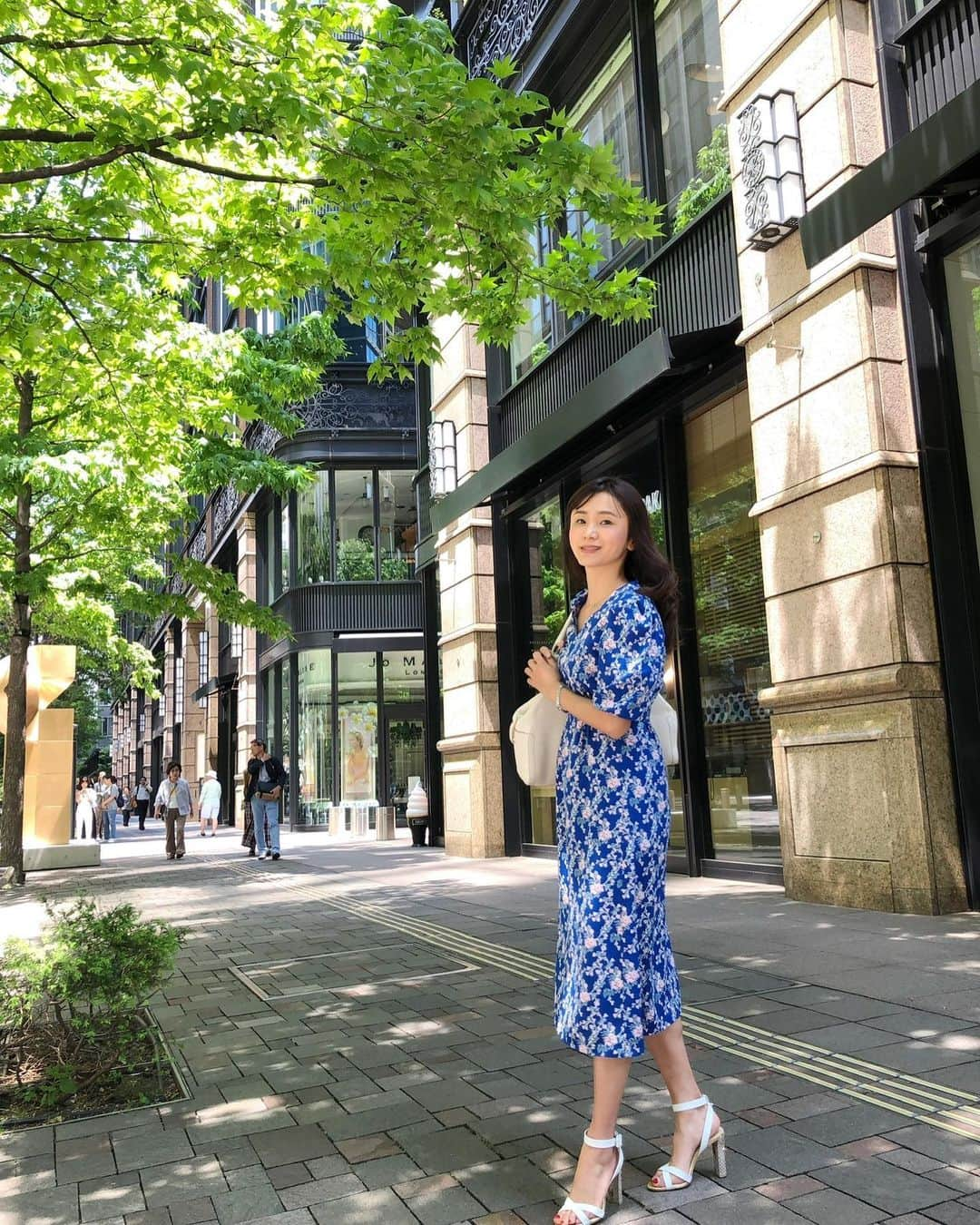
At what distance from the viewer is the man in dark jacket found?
633 inches

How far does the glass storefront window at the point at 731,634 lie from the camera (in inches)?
363

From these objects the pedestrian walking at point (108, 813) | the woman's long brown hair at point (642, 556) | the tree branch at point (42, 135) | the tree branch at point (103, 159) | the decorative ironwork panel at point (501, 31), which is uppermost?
the decorative ironwork panel at point (501, 31)

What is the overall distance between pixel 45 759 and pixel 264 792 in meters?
4.20

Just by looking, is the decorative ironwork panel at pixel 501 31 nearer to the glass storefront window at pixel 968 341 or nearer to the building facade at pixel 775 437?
the building facade at pixel 775 437

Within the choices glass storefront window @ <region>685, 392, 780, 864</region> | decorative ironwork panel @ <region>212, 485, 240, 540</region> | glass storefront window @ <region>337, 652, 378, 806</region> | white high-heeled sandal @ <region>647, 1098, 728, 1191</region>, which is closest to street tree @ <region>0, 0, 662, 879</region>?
glass storefront window @ <region>685, 392, 780, 864</region>

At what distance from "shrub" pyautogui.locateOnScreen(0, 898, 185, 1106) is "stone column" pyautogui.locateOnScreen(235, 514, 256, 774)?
24022 mm

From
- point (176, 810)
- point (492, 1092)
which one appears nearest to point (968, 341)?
point (492, 1092)

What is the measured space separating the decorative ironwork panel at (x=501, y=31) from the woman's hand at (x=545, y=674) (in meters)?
11.7

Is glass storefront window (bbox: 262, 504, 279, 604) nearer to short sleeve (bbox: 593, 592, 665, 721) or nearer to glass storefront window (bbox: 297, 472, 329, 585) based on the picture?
glass storefront window (bbox: 297, 472, 329, 585)

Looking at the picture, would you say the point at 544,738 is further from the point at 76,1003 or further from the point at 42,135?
the point at 42,135

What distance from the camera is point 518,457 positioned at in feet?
39.3

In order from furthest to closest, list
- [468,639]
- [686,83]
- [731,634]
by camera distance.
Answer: [468,639] < [686,83] < [731,634]

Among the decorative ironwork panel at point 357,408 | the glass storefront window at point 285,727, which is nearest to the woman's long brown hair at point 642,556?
the decorative ironwork panel at point 357,408

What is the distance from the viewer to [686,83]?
10.3 m
